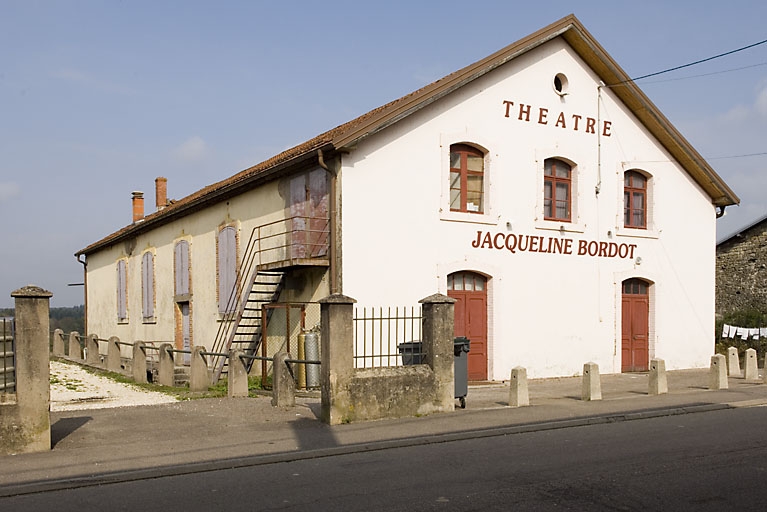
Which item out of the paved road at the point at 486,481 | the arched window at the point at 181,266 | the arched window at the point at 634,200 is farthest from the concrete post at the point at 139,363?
the arched window at the point at 634,200

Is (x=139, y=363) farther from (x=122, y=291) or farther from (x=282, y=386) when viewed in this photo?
(x=122, y=291)

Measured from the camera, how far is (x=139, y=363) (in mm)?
20031

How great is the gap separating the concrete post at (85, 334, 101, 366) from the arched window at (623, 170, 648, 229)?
16790 mm

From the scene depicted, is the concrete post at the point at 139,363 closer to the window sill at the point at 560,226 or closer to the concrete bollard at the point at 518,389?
the window sill at the point at 560,226

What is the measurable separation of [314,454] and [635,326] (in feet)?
45.2

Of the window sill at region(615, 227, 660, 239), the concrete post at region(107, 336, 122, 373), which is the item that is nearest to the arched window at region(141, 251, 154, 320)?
the concrete post at region(107, 336, 122, 373)

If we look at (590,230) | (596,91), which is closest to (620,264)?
(590,230)

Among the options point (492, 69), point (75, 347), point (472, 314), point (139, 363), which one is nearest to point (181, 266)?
point (139, 363)

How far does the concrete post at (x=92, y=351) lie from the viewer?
2530cm

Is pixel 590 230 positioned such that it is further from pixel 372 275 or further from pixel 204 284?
→ pixel 204 284

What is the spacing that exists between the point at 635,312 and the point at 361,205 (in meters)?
8.88

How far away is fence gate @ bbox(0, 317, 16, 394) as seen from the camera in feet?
29.8

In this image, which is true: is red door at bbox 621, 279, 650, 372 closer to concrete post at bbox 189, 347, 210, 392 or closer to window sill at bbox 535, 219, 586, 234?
window sill at bbox 535, 219, 586, 234

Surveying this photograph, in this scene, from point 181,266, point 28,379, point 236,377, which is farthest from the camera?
point 181,266
